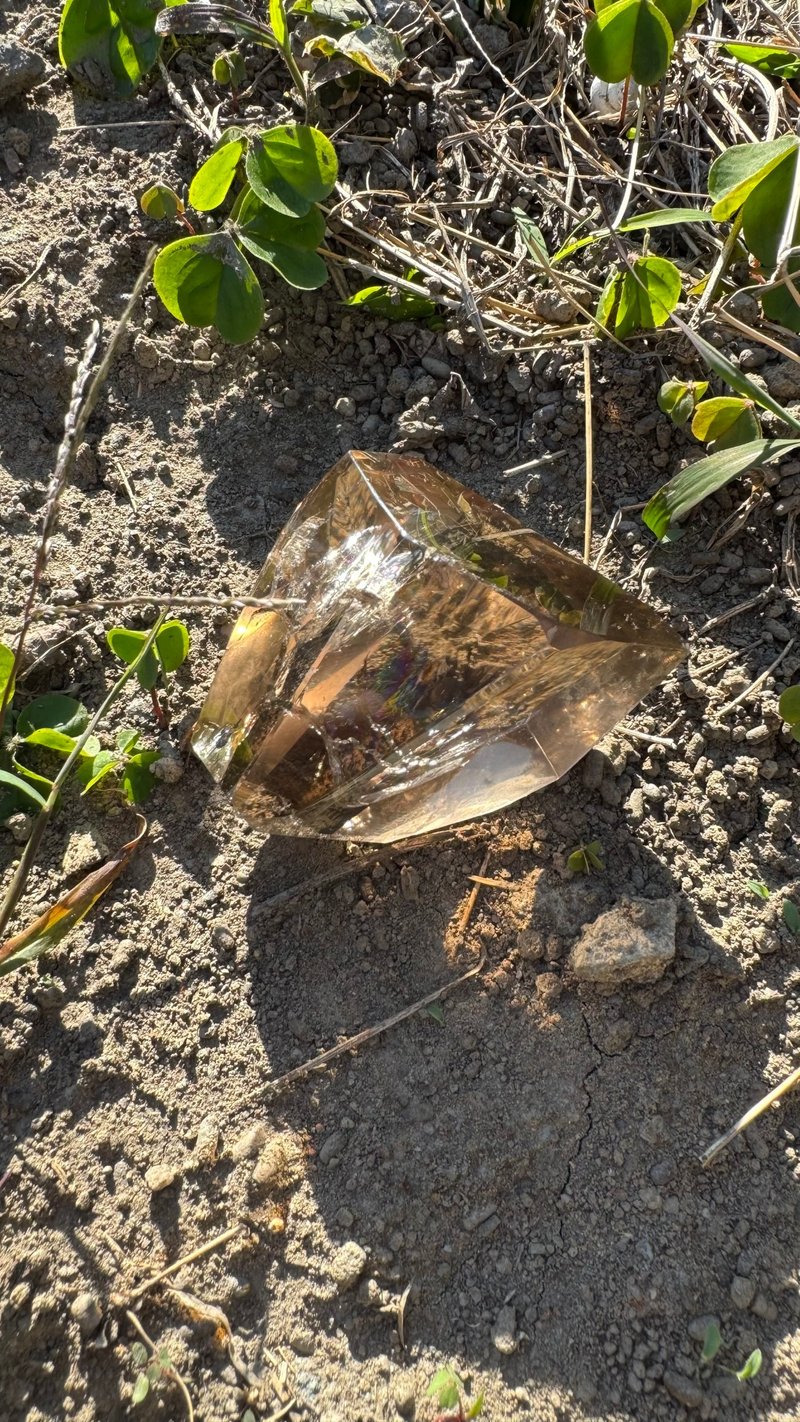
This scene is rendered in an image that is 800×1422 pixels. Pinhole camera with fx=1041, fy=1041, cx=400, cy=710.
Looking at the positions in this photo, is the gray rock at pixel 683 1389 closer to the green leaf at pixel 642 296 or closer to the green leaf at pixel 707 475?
the green leaf at pixel 707 475

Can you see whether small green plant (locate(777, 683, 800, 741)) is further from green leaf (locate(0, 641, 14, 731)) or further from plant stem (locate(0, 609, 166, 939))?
green leaf (locate(0, 641, 14, 731))

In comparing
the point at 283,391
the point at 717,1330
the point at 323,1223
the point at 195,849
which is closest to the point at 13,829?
the point at 195,849

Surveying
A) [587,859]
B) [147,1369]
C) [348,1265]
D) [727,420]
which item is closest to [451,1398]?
[348,1265]

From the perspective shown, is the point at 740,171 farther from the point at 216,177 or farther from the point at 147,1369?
the point at 147,1369

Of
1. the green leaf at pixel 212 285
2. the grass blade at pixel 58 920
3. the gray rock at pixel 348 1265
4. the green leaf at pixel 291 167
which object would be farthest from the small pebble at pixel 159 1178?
the green leaf at pixel 291 167

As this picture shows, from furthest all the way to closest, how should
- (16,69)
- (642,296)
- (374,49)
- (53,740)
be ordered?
(16,69) → (374,49) → (642,296) → (53,740)

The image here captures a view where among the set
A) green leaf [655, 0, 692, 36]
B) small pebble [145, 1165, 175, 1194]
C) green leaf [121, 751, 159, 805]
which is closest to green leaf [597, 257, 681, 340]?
green leaf [655, 0, 692, 36]
